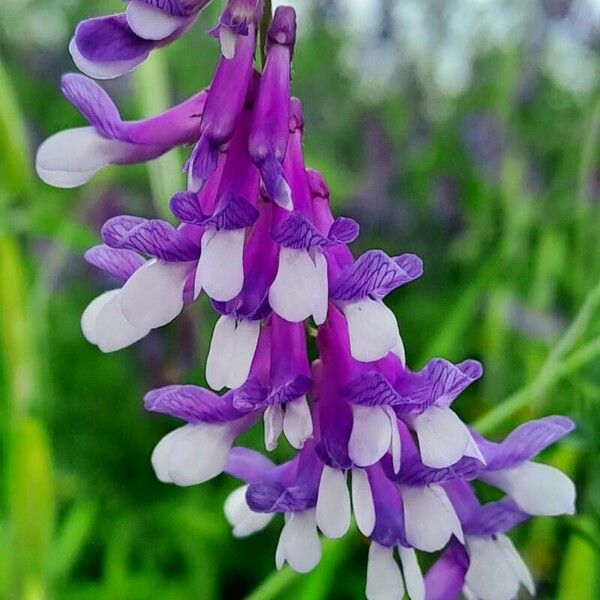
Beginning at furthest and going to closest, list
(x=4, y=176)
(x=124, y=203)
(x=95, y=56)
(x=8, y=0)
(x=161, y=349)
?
(x=8, y=0) → (x=124, y=203) → (x=161, y=349) → (x=4, y=176) → (x=95, y=56)

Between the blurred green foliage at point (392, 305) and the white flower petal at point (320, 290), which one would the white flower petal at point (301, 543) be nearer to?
the white flower petal at point (320, 290)

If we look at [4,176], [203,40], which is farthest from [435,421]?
[203,40]

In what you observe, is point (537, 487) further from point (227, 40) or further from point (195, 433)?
point (227, 40)

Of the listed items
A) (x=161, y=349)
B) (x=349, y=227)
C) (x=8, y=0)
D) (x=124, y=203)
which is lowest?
(x=161, y=349)

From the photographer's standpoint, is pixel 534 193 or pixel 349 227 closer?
pixel 349 227

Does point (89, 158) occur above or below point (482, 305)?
above

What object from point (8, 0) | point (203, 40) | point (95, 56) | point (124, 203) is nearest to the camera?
point (95, 56)

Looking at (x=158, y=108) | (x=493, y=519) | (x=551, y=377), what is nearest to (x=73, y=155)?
(x=493, y=519)

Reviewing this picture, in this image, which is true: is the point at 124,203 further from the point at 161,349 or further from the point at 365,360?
the point at 365,360

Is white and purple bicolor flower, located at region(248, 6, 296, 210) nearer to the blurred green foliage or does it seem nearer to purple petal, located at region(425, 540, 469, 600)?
purple petal, located at region(425, 540, 469, 600)
